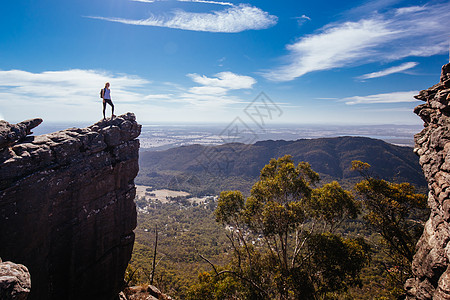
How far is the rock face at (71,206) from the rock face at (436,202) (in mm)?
14543

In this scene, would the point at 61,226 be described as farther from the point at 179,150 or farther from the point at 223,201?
the point at 179,150

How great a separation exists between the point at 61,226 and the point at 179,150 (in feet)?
504

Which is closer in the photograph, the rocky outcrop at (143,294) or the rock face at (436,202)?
the rock face at (436,202)

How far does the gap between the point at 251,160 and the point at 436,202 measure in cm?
13247

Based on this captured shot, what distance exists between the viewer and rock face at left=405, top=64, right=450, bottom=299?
23.8 ft

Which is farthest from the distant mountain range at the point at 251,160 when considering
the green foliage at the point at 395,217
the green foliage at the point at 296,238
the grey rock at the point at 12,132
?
the grey rock at the point at 12,132

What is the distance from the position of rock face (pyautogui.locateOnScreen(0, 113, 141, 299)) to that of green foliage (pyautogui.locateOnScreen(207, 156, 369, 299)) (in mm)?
6273

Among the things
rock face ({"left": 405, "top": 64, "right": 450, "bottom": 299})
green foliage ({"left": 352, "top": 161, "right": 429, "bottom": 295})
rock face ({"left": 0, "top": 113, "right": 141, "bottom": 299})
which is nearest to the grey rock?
rock face ({"left": 0, "top": 113, "right": 141, "bottom": 299})

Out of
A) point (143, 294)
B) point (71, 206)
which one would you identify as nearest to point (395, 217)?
point (143, 294)

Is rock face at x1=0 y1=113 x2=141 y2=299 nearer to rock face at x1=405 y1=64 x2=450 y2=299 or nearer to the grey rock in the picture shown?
the grey rock

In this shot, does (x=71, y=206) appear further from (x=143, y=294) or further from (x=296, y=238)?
(x=296, y=238)

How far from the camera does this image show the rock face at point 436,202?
725 centimetres

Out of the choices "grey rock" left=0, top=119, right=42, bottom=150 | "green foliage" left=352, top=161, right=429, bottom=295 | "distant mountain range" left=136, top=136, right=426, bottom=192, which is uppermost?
"grey rock" left=0, top=119, right=42, bottom=150

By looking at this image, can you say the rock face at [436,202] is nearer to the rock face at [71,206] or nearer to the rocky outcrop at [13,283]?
the rocky outcrop at [13,283]
